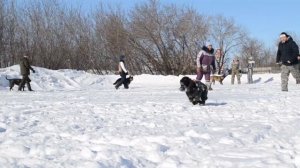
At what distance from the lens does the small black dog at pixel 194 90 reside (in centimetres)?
1024

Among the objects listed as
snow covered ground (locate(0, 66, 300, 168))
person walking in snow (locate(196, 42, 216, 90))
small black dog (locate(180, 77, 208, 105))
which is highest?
person walking in snow (locate(196, 42, 216, 90))

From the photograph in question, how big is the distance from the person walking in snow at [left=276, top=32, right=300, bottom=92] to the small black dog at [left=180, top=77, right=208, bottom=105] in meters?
5.78

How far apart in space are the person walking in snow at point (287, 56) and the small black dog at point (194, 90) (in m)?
5.78

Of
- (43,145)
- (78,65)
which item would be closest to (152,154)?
(43,145)

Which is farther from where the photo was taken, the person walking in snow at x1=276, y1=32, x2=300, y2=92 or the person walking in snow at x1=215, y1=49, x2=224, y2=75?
the person walking in snow at x1=215, y1=49, x2=224, y2=75

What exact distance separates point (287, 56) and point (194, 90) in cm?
598

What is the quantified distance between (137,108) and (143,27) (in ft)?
110

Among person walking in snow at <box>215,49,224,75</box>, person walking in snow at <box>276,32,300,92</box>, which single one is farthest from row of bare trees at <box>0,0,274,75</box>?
person walking in snow at <box>276,32,300,92</box>

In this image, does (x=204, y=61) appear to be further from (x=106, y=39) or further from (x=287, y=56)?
(x=106, y=39)

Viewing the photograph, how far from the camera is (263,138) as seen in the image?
625cm

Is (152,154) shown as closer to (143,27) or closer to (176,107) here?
(176,107)

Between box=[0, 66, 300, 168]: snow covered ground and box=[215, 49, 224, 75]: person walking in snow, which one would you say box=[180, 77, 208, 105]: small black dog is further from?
box=[215, 49, 224, 75]: person walking in snow

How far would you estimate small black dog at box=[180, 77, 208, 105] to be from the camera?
10242 mm

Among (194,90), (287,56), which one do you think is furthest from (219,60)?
A: (194,90)
